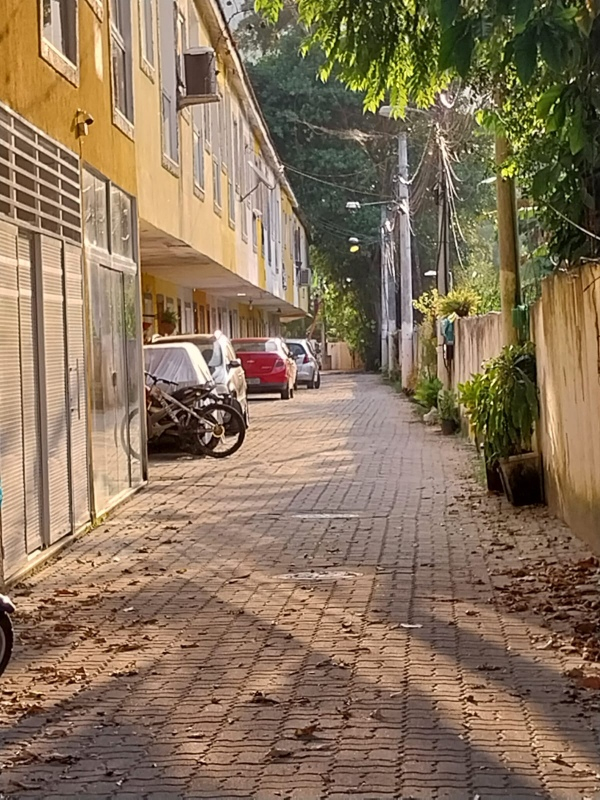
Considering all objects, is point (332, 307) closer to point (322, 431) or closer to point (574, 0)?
point (322, 431)

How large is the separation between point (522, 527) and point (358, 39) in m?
4.86

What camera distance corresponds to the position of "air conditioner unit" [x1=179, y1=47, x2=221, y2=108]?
757 inches

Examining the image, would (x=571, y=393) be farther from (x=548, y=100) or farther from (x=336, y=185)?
(x=336, y=185)

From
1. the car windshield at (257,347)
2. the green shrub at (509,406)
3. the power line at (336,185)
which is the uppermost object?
the power line at (336,185)

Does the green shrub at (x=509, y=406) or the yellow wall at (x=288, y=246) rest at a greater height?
the yellow wall at (x=288, y=246)

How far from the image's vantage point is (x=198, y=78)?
19.4 meters

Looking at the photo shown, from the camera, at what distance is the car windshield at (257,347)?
3428cm

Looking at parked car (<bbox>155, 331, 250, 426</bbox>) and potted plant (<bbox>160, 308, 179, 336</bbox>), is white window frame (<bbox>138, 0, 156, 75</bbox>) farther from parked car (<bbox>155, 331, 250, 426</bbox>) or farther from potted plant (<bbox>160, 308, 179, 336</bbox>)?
potted plant (<bbox>160, 308, 179, 336</bbox>)

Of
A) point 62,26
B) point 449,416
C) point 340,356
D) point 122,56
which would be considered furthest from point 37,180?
point 340,356

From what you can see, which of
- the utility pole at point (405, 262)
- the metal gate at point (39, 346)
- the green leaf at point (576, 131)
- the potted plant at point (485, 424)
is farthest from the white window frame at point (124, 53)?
the utility pole at point (405, 262)

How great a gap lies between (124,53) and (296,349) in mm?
29036

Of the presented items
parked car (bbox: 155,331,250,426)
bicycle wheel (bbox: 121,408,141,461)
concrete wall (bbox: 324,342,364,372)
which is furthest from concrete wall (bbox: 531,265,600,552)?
concrete wall (bbox: 324,342,364,372)

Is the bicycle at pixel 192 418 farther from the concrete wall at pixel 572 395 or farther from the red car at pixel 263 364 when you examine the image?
the red car at pixel 263 364

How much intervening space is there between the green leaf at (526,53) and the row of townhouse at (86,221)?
13.7 ft
